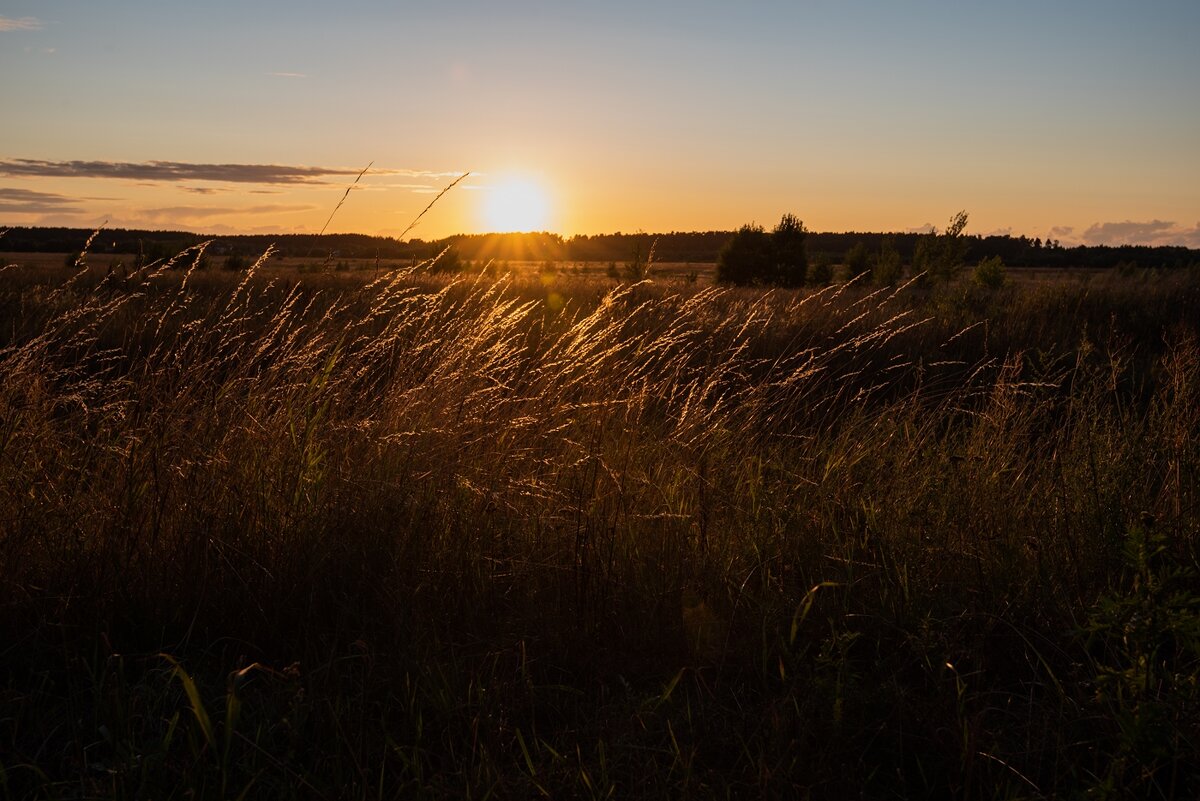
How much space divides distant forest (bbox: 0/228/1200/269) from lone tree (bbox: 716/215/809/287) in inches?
96.0

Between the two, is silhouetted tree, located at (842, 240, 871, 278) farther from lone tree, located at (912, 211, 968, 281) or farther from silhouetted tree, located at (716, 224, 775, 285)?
lone tree, located at (912, 211, 968, 281)

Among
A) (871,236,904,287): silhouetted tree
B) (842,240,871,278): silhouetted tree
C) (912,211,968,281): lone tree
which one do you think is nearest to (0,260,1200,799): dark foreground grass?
(912,211,968,281): lone tree

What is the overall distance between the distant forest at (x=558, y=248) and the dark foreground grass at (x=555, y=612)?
85cm

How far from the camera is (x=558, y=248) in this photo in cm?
752

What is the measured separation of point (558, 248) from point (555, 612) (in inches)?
200

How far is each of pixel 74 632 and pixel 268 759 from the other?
103 centimetres

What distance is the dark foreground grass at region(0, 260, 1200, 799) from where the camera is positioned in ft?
7.19

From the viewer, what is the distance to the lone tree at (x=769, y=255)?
45906 millimetres

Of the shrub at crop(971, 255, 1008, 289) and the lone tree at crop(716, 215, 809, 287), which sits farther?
the lone tree at crop(716, 215, 809, 287)

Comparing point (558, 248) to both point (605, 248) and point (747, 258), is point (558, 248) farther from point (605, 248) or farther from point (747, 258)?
point (605, 248)

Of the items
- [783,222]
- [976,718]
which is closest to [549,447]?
[976,718]

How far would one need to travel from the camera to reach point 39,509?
309 cm

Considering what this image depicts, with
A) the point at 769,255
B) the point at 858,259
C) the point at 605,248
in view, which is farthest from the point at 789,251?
the point at 605,248

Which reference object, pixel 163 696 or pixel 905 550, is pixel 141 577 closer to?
pixel 163 696
